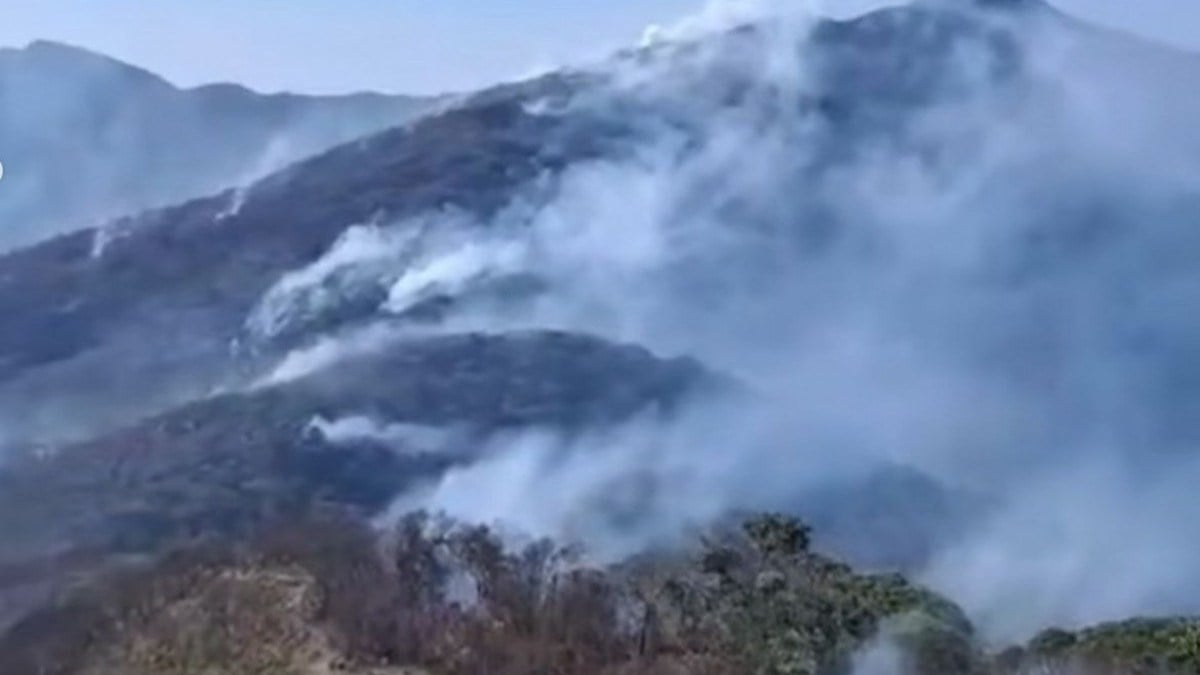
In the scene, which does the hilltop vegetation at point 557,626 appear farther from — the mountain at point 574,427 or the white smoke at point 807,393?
the white smoke at point 807,393

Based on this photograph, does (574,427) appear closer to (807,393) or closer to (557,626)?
(807,393)

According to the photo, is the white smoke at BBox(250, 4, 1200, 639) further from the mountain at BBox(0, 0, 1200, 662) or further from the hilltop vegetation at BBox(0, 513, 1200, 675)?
the hilltop vegetation at BBox(0, 513, 1200, 675)

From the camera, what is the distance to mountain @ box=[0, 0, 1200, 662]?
61188 millimetres

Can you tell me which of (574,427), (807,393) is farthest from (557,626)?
(807,393)

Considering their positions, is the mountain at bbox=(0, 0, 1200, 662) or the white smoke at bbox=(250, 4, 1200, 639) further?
the white smoke at bbox=(250, 4, 1200, 639)

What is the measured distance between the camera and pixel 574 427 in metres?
136

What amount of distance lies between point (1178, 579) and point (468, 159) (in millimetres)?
85374

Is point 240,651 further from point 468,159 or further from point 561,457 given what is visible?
point 468,159

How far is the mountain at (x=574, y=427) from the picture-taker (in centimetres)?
6119

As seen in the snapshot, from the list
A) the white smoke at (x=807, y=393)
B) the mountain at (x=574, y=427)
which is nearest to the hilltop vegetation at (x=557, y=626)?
the mountain at (x=574, y=427)

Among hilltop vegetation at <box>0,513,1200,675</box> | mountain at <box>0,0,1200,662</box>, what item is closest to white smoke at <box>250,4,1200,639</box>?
mountain at <box>0,0,1200,662</box>

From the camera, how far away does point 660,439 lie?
138250 mm

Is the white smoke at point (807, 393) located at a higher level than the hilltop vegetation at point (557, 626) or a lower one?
higher

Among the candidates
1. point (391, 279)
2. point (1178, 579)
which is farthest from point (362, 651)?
point (391, 279)
